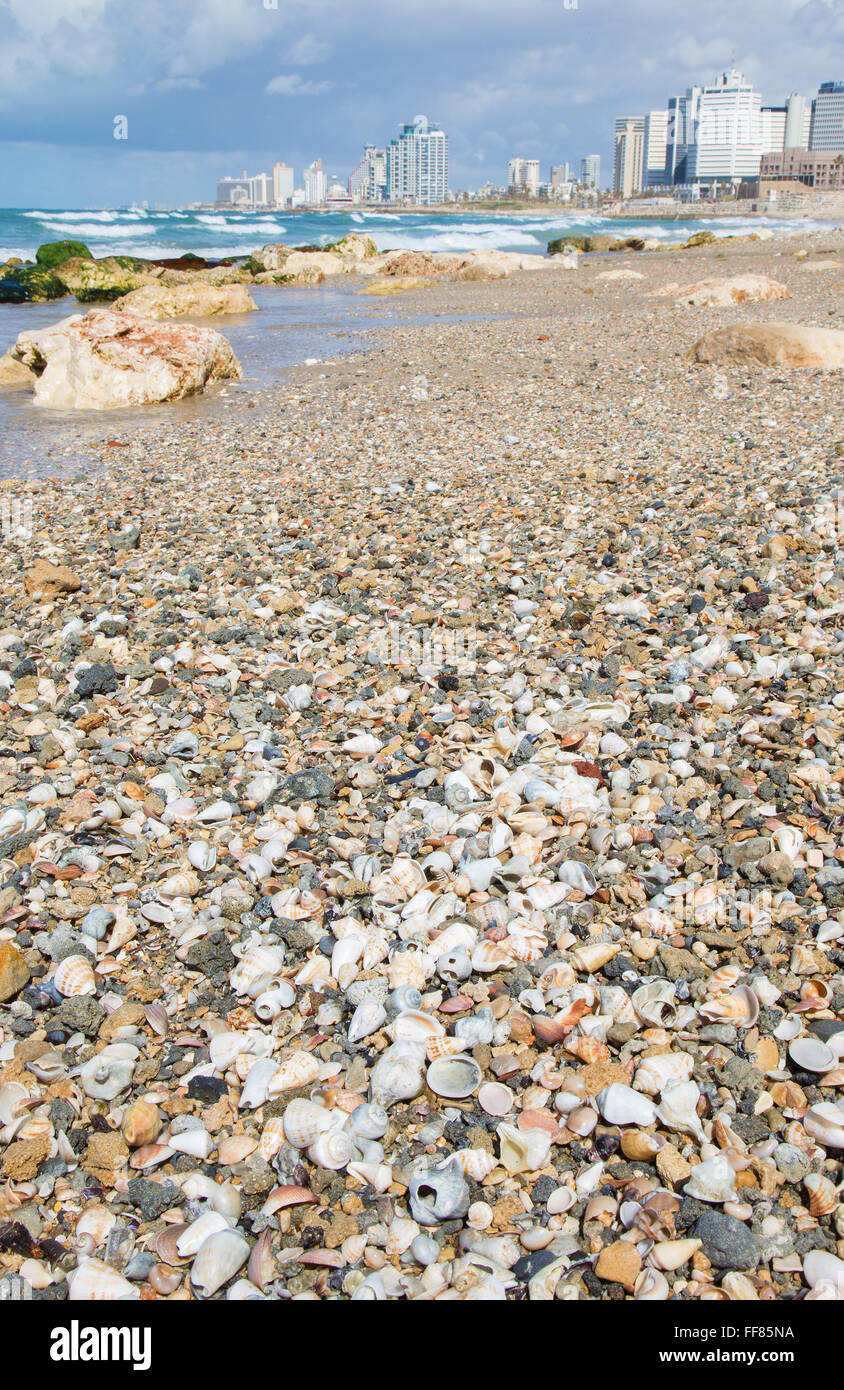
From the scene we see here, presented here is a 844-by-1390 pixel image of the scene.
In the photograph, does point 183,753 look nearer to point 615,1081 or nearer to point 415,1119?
point 415,1119

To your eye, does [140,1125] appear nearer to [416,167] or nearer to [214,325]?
[214,325]

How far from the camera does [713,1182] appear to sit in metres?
2.10

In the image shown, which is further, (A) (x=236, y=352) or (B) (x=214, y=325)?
(B) (x=214, y=325)

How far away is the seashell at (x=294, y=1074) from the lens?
2.45 metres

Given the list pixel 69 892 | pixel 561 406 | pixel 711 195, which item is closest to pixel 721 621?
pixel 69 892

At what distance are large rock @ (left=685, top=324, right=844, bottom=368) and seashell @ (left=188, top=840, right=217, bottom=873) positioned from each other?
10.8 metres

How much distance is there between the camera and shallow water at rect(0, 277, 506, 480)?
410 inches

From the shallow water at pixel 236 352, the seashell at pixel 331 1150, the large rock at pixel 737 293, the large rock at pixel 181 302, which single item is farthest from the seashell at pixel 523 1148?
the large rock at pixel 181 302

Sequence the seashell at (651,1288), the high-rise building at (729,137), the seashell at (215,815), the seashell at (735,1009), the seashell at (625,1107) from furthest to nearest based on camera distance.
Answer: the high-rise building at (729,137)
the seashell at (215,815)
the seashell at (735,1009)
the seashell at (625,1107)
the seashell at (651,1288)

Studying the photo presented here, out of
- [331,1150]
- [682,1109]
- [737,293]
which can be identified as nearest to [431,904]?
[331,1150]

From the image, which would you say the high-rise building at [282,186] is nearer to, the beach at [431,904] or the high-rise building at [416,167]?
the high-rise building at [416,167]

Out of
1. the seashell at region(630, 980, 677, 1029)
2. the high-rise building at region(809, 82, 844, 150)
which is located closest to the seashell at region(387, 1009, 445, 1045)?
the seashell at region(630, 980, 677, 1029)

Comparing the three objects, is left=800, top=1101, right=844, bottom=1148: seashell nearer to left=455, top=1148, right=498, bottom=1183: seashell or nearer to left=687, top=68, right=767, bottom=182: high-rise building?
left=455, top=1148, right=498, bottom=1183: seashell

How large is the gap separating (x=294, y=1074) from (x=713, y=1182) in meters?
1.10
